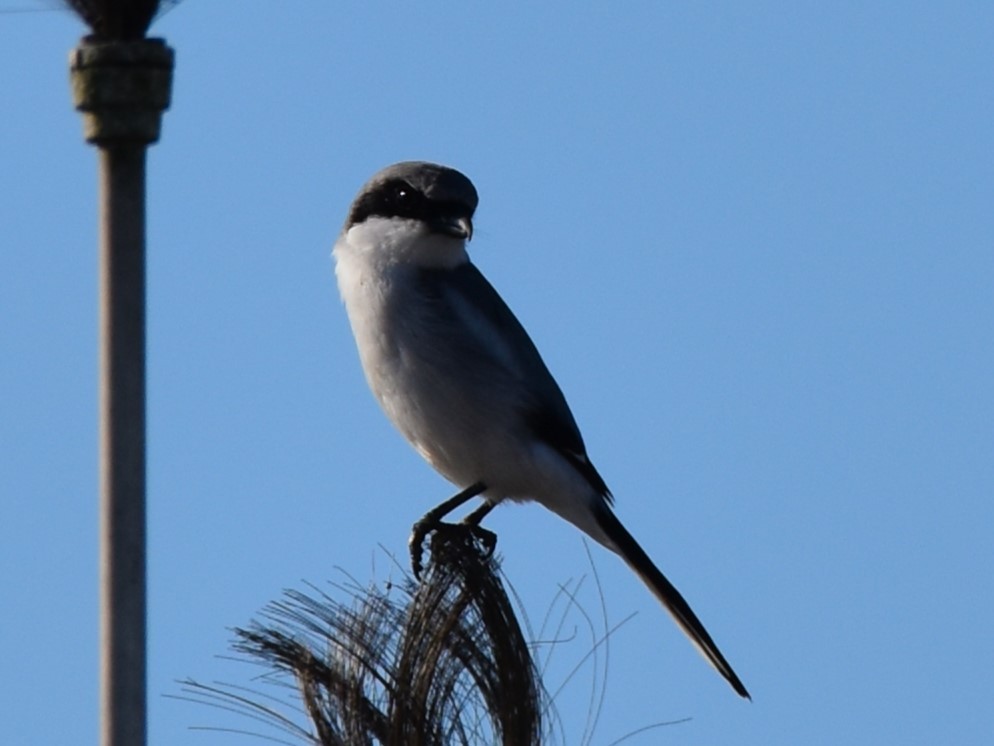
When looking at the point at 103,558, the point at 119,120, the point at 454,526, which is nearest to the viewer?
the point at 103,558

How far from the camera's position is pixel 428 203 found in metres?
5.05

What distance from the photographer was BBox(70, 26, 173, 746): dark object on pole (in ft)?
10.4

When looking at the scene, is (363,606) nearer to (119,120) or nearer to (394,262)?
(119,120)

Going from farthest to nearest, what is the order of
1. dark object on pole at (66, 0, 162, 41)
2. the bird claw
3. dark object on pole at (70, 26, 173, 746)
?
the bird claw
dark object on pole at (66, 0, 162, 41)
dark object on pole at (70, 26, 173, 746)

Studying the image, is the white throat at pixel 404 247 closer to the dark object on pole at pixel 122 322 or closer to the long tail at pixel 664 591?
the long tail at pixel 664 591

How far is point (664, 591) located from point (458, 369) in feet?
2.66

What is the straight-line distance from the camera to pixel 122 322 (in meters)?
3.29

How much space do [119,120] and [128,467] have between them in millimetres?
654

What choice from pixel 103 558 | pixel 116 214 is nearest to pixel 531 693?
pixel 103 558

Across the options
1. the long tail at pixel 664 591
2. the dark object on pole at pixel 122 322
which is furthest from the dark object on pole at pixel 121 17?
the long tail at pixel 664 591

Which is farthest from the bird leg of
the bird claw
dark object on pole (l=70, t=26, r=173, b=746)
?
dark object on pole (l=70, t=26, r=173, b=746)

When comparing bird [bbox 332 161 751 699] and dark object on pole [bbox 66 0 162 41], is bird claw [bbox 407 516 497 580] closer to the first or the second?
bird [bbox 332 161 751 699]

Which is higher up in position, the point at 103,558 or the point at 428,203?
the point at 428,203

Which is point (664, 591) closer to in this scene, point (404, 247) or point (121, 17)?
point (404, 247)
